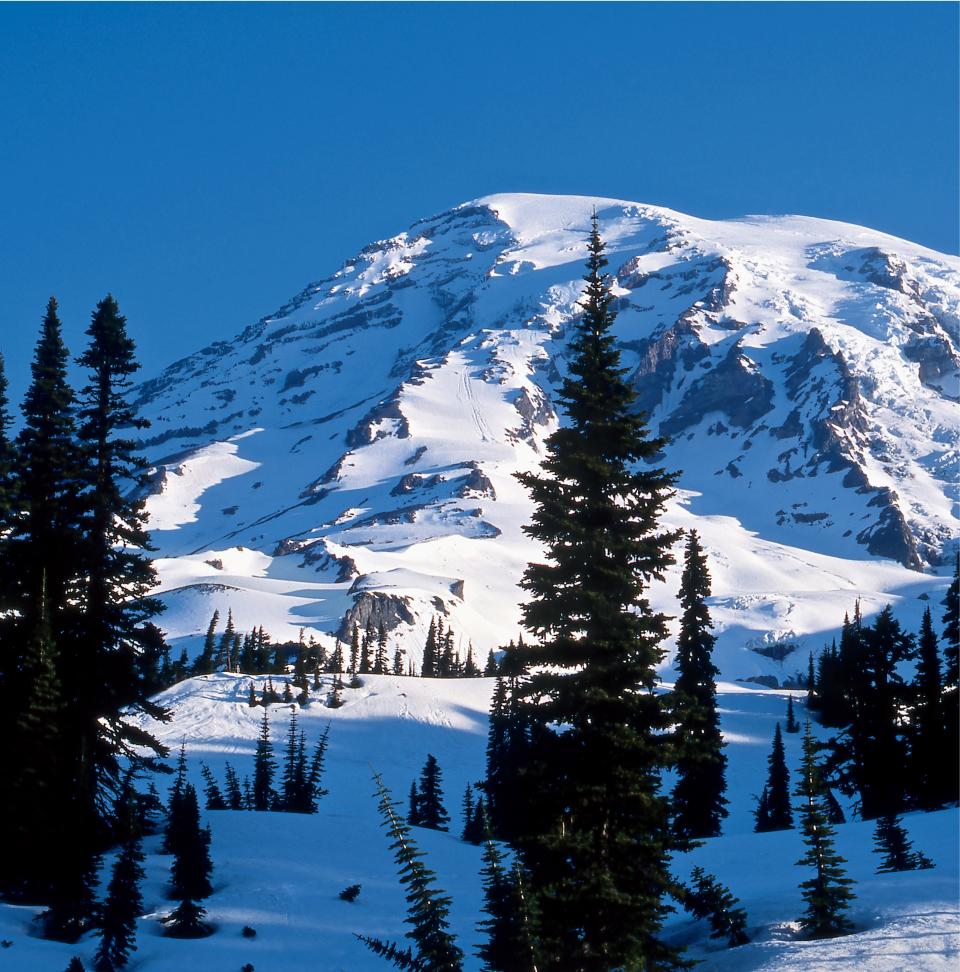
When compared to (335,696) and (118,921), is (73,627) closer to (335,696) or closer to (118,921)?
(118,921)

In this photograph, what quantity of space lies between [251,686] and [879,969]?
108396 mm

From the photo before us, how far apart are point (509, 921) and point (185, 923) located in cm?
2327

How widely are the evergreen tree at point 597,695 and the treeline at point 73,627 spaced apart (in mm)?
14191

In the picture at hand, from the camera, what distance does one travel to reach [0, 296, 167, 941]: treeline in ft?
110

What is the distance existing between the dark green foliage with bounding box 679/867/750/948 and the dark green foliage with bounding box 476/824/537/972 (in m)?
5.96

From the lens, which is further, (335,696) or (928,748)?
(335,696)

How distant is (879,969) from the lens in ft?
65.1

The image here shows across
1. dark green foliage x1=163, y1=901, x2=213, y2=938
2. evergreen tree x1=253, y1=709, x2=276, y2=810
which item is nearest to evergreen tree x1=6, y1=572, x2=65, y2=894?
dark green foliage x1=163, y1=901, x2=213, y2=938

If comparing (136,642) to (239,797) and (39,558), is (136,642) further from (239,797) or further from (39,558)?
(239,797)

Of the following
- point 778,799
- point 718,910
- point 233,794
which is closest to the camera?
point 718,910

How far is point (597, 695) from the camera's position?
81.6 feet

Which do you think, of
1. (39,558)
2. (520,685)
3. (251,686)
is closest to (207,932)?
(39,558)

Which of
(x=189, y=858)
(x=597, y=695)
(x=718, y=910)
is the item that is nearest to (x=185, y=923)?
(x=189, y=858)

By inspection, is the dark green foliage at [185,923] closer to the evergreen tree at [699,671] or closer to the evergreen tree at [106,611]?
the evergreen tree at [106,611]
